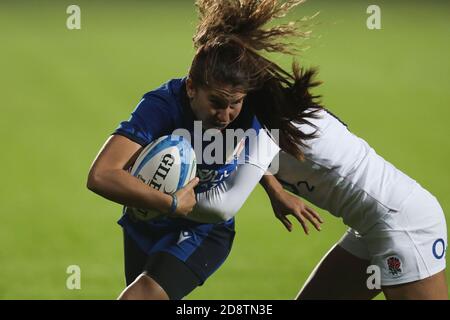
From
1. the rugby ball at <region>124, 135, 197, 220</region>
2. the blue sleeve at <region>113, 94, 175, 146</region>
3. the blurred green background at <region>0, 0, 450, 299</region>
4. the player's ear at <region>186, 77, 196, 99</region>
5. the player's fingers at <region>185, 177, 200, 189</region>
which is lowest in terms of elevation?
the blurred green background at <region>0, 0, 450, 299</region>

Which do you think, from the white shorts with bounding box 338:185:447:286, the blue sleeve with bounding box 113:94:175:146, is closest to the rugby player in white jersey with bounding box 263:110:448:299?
the white shorts with bounding box 338:185:447:286

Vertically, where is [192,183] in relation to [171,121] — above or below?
below

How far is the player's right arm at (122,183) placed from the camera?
4766 millimetres

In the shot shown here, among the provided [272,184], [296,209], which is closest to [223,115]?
[272,184]

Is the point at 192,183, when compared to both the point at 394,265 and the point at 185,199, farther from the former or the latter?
the point at 394,265

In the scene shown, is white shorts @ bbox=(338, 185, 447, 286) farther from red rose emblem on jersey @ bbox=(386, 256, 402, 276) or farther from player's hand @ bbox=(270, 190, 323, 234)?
player's hand @ bbox=(270, 190, 323, 234)

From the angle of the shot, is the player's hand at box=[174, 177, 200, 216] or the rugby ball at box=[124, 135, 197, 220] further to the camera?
the rugby ball at box=[124, 135, 197, 220]

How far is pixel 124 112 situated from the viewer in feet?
44.9

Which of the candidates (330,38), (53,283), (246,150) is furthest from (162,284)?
(330,38)

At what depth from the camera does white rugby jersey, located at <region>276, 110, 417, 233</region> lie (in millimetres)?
5293

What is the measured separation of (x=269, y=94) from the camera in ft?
17.3

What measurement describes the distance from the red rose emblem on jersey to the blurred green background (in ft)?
7.41

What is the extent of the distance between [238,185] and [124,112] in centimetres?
867

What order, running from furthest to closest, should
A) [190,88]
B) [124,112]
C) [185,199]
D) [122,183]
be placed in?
[124,112] → [190,88] → [185,199] → [122,183]
